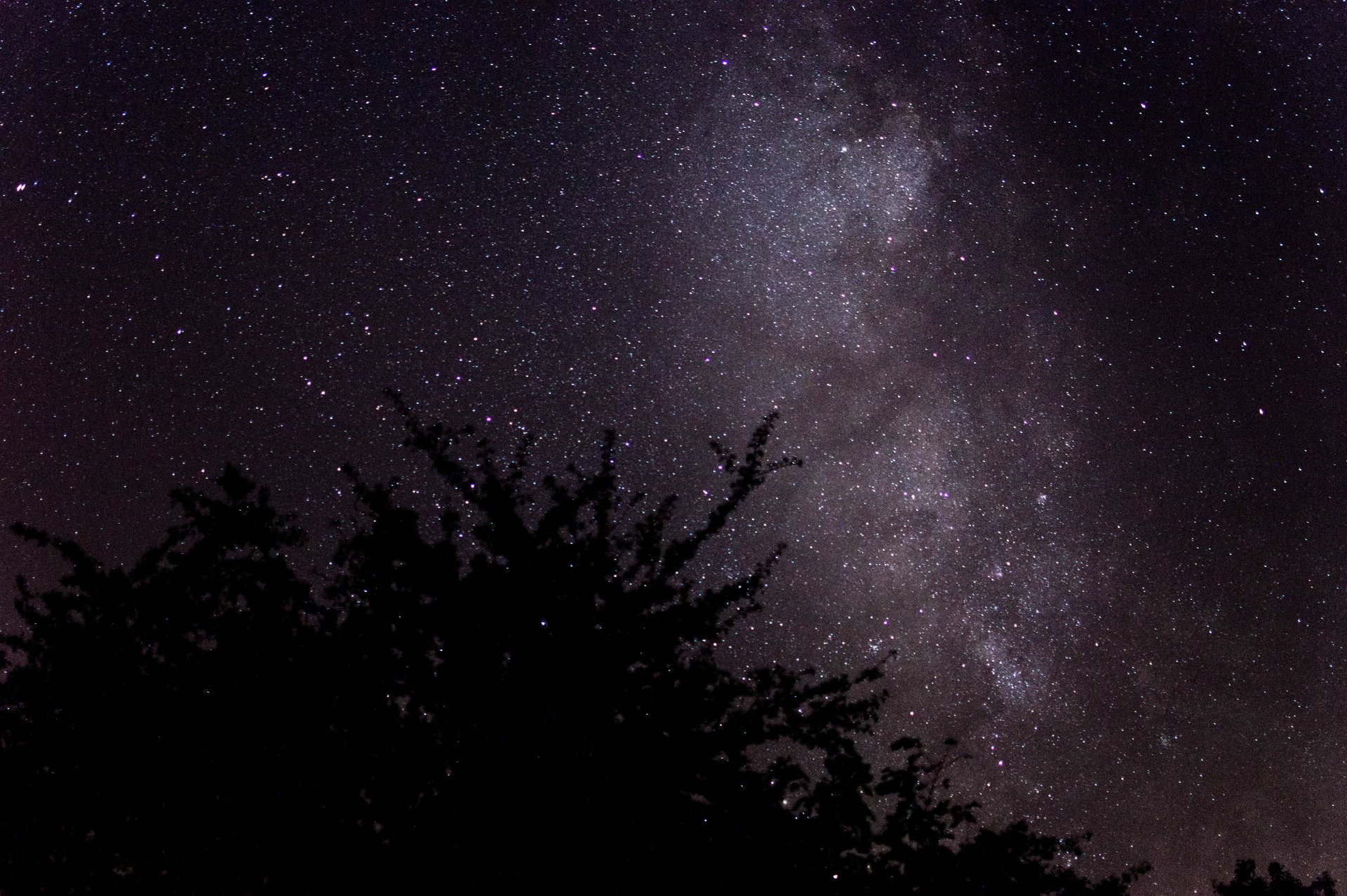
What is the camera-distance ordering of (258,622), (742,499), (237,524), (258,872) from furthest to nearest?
1. (742,499)
2. (237,524)
3. (258,622)
4. (258,872)

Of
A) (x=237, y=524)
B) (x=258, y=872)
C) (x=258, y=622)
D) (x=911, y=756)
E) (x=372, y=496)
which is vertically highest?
(x=372, y=496)

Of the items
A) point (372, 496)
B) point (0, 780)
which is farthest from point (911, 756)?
point (0, 780)

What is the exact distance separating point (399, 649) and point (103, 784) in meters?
2.12

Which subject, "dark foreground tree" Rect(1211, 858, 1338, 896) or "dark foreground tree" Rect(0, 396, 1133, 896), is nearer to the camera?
"dark foreground tree" Rect(0, 396, 1133, 896)

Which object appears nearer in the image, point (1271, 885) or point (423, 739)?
point (423, 739)

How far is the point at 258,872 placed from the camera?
540 cm

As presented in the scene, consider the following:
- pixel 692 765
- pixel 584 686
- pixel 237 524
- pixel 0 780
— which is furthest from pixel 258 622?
pixel 692 765

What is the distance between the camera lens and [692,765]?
664 cm

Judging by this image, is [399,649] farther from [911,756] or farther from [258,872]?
[911,756]

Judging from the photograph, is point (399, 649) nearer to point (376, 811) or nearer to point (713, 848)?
point (376, 811)

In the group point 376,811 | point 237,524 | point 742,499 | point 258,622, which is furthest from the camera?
point 742,499

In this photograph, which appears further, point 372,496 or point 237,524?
point 372,496

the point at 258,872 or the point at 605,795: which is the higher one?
the point at 605,795

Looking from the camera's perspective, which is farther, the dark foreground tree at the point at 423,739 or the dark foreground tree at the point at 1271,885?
the dark foreground tree at the point at 1271,885
